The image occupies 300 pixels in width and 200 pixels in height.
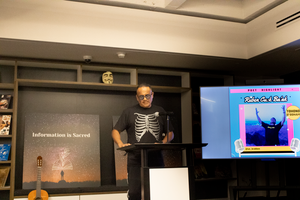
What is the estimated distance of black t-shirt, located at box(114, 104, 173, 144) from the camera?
3.27 m

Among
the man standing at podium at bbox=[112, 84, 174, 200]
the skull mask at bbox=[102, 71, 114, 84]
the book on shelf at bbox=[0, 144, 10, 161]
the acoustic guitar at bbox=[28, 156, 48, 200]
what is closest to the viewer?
the man standing at podium at bbox=[112, 84, 174, 200]

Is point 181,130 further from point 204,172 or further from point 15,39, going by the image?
point 15,39

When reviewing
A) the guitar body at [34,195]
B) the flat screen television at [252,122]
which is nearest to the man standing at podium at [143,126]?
the flat screen television at [252,122]

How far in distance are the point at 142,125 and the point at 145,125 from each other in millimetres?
32

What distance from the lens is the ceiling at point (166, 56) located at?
397 cm

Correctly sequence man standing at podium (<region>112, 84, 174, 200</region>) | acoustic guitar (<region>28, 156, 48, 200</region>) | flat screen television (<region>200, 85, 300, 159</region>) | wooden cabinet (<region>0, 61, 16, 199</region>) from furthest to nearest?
wooden cabinet (<region>0, 61, 16, 199</region>)
acoustic guitar (<region>28, 156, 48, 200</region>)
flat screen television (<region>200, 85, 300, 159</region>)
man standing at podium (<region>112, 84, 174, 200</region>)

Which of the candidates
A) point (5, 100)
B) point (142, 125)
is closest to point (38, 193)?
point (5, 100)

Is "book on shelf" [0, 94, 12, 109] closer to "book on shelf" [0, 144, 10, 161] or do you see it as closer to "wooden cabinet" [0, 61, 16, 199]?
"wooden cabinet" [0, 61, 16, 199]

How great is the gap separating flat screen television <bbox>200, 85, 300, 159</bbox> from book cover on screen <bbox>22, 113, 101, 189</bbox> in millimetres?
1667

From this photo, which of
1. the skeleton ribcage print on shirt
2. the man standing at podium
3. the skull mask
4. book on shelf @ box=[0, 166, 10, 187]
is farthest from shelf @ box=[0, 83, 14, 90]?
the skeleton ribcage print on shirt

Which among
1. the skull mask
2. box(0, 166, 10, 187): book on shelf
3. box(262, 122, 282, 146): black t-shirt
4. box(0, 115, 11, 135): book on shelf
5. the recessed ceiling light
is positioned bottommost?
box(0, 166, 10, 187): book on shelf

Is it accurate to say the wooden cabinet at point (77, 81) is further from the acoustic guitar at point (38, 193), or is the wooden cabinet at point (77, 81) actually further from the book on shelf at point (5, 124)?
the acoustic guitar at point (38, 193)

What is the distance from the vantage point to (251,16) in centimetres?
436

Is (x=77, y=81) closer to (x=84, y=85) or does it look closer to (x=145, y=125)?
(x=84, y=85)
